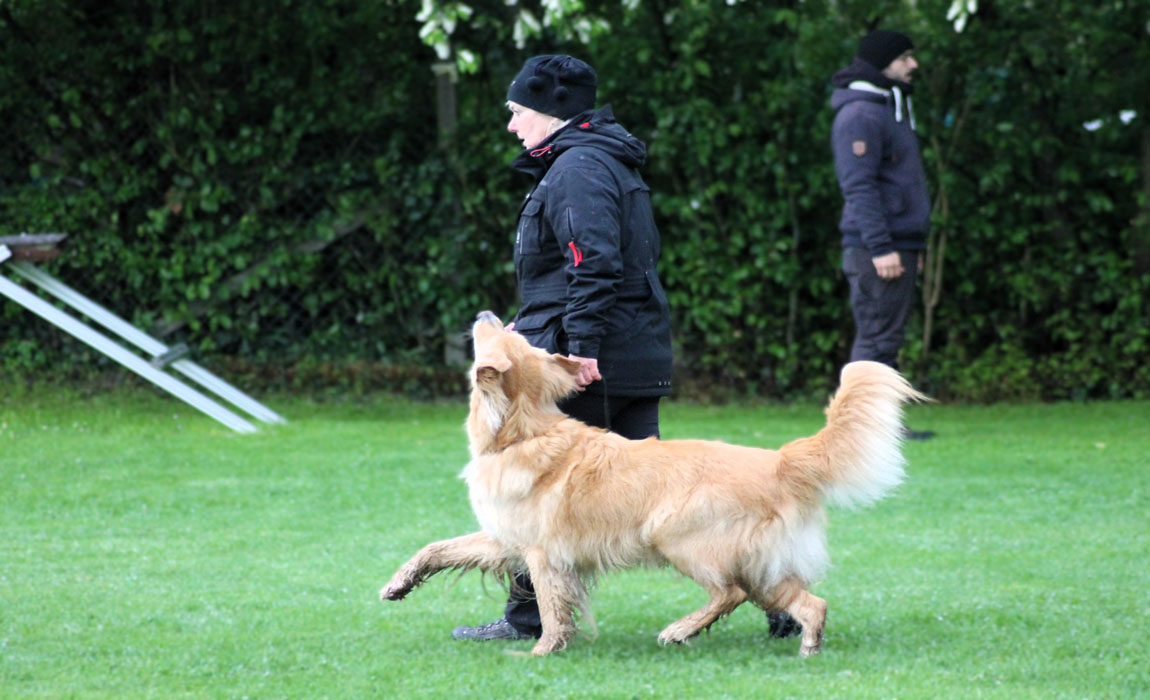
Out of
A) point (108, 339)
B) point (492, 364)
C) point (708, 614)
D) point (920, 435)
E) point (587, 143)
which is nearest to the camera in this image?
point (492, 364)

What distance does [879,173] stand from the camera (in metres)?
7.54

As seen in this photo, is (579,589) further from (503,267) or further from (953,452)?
(503,267)

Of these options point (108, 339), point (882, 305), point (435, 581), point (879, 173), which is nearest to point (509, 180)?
point (108, 339)

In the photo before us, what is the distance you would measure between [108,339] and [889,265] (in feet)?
16.5

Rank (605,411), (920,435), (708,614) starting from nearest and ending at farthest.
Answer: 1. (708,614)
2. (605,411)
3. (920,435)

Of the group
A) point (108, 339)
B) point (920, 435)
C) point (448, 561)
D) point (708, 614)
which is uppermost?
point (108, 339)

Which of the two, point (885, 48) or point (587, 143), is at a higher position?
point (885, 48)

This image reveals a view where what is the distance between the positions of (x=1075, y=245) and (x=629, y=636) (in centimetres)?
683

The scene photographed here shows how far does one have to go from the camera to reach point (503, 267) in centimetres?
1065

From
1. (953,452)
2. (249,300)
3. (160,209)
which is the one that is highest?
(160,209)

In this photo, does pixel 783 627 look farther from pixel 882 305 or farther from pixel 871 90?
pixel 871 90

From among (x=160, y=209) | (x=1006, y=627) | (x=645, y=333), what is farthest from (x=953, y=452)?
(x=160, y=209)

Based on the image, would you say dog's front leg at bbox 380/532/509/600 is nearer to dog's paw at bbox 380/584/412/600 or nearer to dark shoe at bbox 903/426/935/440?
dog's paw at bbox 380/584/412/600

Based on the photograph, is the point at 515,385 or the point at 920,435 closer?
the point at 515,385
